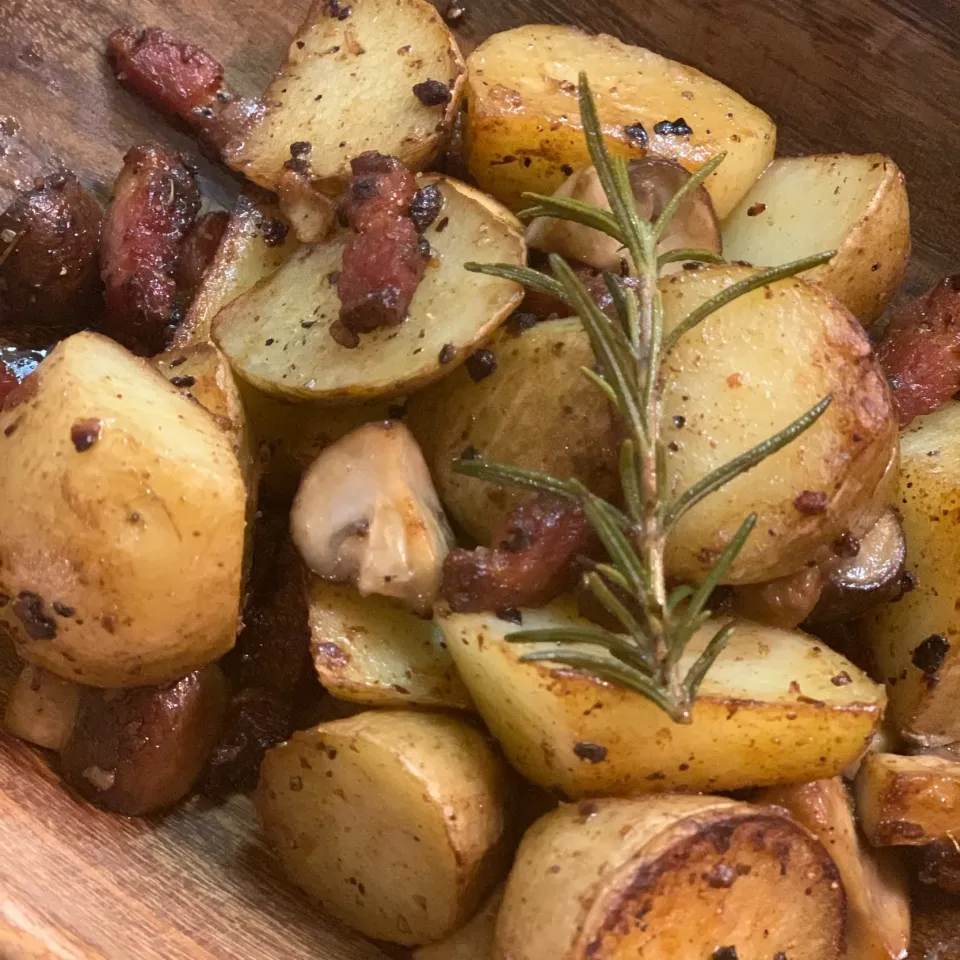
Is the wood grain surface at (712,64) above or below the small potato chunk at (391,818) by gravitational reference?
above

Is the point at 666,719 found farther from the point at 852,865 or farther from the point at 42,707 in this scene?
the point at 42,707

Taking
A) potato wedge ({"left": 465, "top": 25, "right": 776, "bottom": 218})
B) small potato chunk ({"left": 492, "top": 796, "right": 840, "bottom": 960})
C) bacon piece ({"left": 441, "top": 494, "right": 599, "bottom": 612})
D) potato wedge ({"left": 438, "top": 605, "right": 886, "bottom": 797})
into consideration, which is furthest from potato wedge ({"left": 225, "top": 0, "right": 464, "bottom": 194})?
small potato chunk ({"left": 492, "top": 796, "right": 840, "bottom": 960})

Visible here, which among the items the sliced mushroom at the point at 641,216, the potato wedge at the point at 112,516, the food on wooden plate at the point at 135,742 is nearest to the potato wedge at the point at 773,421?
the sliced mushroom at the point at 641,216

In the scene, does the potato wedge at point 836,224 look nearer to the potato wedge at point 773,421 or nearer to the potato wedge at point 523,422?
the potato wedge at point 773,421

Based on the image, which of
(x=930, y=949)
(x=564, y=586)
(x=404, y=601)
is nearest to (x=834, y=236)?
(x=564, y=586)

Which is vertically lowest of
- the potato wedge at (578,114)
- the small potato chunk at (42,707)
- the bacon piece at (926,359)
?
the small potato chunk at (42,707)

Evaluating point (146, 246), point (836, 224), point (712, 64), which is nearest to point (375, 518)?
point (146, 246)
